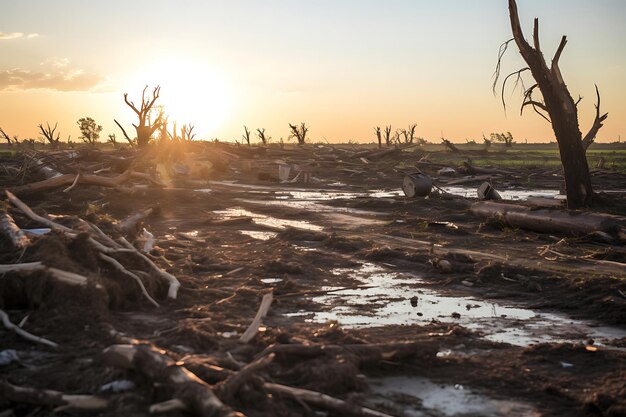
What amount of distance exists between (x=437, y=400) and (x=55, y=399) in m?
2.34

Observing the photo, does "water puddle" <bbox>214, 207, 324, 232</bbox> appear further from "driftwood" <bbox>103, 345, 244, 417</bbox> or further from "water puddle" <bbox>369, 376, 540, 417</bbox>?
"driftwood" <bbox>103, 345, 244, 417</bbox>

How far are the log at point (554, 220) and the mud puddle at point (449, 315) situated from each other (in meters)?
4.88

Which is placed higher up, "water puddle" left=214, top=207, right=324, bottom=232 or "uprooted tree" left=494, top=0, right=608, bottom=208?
"uprooted tree" left=494, top=0, right=608, bottom=208

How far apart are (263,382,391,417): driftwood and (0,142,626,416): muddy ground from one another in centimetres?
6

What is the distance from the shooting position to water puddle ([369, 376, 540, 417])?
3.94m

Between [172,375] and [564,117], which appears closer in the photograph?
[172,375]

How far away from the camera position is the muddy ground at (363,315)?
4.12m

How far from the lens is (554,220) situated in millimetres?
11820

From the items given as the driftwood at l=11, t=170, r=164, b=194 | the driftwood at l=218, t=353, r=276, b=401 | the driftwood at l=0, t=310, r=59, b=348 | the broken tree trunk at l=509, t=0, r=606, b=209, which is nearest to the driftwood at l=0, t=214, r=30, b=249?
the driftwood at l=0, t=310, r=59, b=348

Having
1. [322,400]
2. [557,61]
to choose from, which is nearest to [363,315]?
[322,400]

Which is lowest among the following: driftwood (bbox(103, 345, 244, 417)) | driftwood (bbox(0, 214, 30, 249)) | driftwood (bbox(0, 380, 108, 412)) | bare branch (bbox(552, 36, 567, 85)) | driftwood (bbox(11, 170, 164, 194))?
driftwood (bbox(0, 380, 108, 412))

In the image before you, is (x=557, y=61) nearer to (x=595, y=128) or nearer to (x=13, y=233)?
(x=595, y=128)

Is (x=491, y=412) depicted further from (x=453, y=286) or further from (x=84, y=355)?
(x=453, y=286)

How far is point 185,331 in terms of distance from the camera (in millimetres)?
5109
